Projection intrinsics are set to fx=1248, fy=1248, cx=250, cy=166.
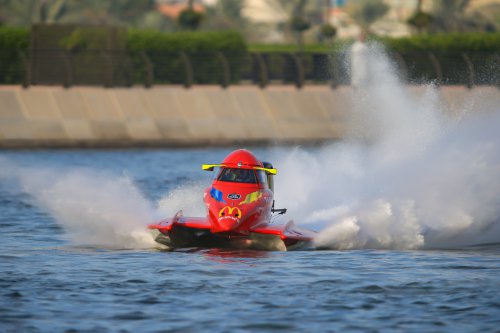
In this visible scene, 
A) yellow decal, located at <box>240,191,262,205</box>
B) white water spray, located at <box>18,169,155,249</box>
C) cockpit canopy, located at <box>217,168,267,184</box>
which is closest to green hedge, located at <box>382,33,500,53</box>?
white water spray, located at <box>18,169,155,249</box>

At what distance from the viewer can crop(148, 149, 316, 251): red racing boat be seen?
1934 centimetres

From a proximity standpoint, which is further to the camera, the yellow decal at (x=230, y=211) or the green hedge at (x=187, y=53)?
the green hedge at (x=187, y=53)

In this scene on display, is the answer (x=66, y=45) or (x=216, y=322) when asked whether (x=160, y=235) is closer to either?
(x=216, y=322)

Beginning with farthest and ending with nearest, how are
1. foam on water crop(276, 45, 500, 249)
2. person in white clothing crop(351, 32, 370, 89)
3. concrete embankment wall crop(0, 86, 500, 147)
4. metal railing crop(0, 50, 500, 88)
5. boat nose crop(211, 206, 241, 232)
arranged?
metal railing crop(0, 50, 500, 88) → concrete embankment wall crop(0, 86, 500, 147) → person in white clothing crop(351, 32, 370, 89) → foam on water crop(276, 45, 500, 249) → boat nose crop(211, 206, 241, 232)

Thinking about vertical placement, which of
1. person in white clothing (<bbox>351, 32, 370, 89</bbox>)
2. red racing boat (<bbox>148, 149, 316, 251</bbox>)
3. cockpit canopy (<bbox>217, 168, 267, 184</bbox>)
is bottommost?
red racing boat (<bbox>148, 149, 316, 251</bbox>)

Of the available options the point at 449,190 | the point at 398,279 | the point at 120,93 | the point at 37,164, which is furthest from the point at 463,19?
the point at 398,279

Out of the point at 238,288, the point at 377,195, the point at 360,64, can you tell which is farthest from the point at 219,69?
the point at 238,288

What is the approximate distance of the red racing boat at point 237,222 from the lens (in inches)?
762

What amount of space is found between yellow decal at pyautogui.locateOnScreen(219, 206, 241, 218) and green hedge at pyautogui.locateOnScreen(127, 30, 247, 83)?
23.1 m

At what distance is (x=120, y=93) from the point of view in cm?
4050

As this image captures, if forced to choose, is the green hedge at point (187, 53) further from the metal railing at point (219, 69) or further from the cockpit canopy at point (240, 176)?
the cockpit canopy at point (240, 176)

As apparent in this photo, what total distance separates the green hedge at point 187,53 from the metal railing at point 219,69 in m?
0.03

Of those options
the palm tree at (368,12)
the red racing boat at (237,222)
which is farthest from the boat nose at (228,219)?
the palm tree at (368,12)

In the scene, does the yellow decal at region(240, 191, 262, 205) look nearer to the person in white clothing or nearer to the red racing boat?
the red racing boat
